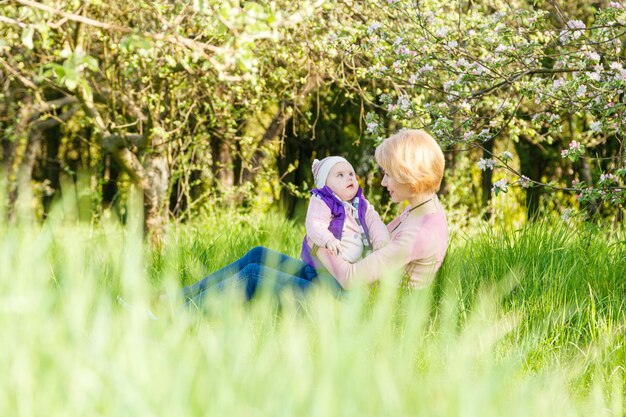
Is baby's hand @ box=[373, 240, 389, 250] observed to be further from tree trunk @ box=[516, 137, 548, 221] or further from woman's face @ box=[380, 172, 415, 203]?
tree trunk @ box=[516, 137, 548, 221]

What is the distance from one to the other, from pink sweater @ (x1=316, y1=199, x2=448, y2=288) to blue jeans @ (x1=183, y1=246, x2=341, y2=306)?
0.45ft

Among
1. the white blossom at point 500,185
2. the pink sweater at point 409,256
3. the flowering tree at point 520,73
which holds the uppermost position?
the flowering tree at point 520,73

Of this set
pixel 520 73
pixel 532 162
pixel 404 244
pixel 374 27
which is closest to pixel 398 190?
pixel 404 244

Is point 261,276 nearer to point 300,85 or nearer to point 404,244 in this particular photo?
point 404,244

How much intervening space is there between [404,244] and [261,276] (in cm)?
77

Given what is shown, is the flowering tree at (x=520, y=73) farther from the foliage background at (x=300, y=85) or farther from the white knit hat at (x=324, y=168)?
the white knit hat at (x=324, y=168)

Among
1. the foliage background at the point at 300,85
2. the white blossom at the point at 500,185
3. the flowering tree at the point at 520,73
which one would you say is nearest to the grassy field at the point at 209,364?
the foliage background at the point at 300,85

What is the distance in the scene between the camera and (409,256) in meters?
3.98

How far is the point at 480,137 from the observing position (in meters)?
4.80

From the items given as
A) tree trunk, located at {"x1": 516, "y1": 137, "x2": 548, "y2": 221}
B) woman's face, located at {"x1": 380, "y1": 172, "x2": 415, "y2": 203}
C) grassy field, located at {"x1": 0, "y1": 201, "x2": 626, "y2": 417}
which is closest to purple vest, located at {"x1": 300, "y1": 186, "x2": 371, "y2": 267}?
woman's face, located at {"x1": 380, "y1": 172, "x2": 415, "y2": 203}

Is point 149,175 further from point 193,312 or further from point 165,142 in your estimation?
point 193,312

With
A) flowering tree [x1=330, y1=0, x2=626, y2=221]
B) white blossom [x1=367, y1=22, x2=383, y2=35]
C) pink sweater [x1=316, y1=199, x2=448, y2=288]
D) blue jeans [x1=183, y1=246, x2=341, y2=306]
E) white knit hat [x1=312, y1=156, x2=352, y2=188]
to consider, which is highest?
white blossom [x1=367, y1=22, x2=383, y2=35]

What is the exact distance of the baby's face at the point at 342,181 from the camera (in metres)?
4.32

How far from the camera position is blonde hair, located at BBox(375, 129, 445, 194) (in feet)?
13.2
